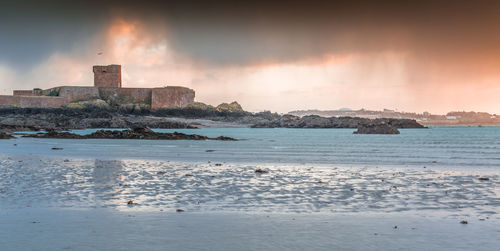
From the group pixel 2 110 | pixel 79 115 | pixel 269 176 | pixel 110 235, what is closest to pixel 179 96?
pixel 79 115

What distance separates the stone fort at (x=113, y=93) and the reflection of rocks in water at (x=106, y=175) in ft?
307

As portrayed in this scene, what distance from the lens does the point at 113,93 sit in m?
110

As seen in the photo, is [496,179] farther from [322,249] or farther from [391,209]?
[322,249]

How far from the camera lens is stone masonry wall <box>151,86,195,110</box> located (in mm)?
109812

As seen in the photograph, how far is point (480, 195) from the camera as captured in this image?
10.3m

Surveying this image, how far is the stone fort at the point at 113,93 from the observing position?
10669cm

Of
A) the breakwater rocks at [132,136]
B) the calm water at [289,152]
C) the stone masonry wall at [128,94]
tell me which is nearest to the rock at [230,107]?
the stone masonry wall at [128,94]

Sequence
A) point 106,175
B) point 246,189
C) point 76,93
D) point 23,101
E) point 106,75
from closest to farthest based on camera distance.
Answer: point 246,189, point 106,175, point 23,101, point 76,93, point 106,75

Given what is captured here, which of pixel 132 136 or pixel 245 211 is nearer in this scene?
pixel 245 211

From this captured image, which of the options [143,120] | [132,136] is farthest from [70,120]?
[132,136]

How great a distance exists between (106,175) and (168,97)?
→ 98.4 metres

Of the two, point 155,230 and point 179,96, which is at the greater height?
point 179,96

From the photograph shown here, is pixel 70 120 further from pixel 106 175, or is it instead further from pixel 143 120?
pixel 106 175

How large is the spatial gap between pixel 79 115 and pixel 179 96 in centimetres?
2895
